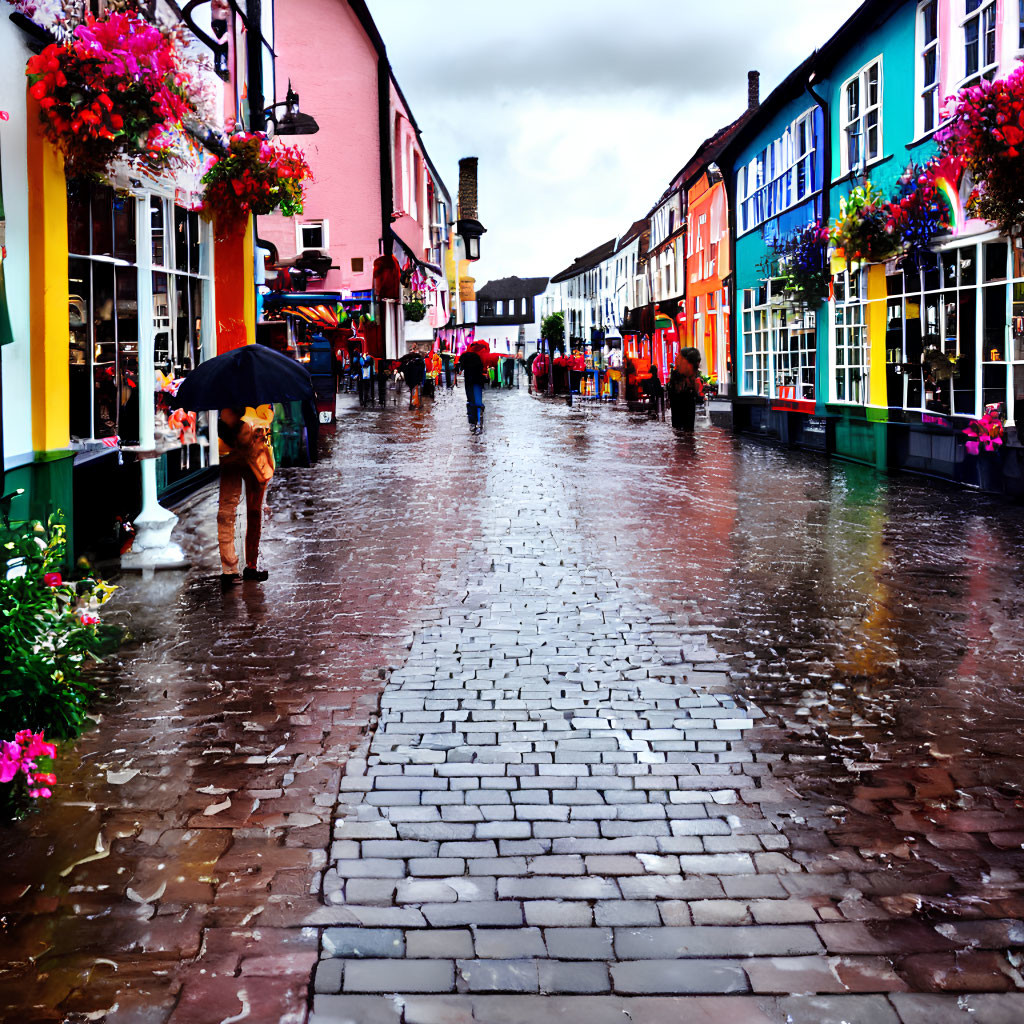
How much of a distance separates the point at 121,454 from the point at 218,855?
24.4ft

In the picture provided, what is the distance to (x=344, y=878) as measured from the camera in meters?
4.13

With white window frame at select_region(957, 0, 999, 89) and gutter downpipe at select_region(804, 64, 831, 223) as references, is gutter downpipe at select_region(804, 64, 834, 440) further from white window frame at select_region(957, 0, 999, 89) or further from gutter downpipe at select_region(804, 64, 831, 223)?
white window frame at select_region(957, 0, 999, 89)

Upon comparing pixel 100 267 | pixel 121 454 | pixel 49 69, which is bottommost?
pixel 121 454

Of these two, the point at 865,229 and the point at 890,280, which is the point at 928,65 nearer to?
the point at 865,229

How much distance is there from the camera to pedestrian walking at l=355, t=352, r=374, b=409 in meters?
38.1

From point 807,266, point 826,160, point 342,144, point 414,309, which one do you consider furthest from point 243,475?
point 414,309

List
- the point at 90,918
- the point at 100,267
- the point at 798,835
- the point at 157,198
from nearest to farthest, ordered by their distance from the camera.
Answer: the point at 90,918
the point at 798,835
the point at 100,267
the point at 157,198

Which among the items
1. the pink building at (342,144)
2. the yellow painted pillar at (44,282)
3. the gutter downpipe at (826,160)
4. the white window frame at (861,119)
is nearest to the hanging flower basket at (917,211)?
the white window frame at (861,119)

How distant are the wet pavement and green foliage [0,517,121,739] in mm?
445

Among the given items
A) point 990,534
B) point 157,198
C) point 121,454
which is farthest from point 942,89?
point 121,454

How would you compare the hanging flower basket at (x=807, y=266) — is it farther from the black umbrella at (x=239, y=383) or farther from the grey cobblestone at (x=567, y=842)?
the grey cobblestone at (x=567, y=842)

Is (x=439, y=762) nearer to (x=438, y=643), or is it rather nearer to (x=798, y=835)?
(x=798, y=835)

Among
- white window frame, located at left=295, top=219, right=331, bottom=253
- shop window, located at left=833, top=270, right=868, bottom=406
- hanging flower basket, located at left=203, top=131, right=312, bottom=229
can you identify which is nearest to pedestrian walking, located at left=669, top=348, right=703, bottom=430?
shop window, located at left=833, top=270, right=868, bottom=406

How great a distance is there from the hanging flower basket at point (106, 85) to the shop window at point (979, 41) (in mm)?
9002
